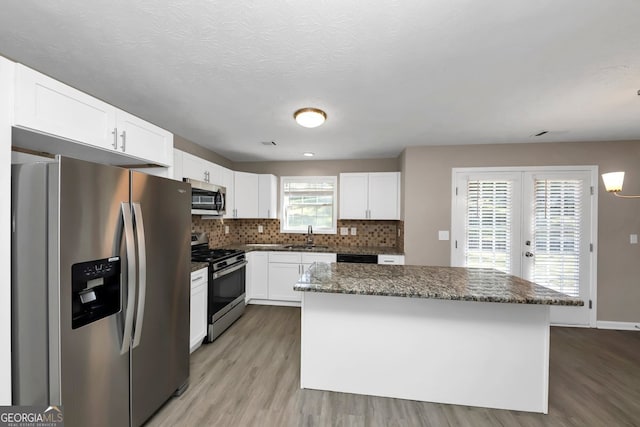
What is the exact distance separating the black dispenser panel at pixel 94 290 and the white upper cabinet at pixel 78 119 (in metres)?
0.70

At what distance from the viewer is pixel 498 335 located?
1.83m

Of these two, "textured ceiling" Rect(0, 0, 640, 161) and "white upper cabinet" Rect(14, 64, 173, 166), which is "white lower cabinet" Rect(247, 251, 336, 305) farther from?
"white upper cabinet" Rect(14, 64, 173, 166)

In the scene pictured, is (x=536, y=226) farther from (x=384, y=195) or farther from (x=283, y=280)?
(x=283, y=280)

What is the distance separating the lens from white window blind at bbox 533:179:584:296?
331 cm

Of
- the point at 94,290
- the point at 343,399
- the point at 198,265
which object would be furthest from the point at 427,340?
the point at 198,265

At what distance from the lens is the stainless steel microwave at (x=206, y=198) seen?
2969 millimetres

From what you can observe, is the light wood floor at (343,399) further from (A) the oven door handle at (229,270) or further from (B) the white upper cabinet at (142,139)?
(B) the white upper cabinet at (142,139)

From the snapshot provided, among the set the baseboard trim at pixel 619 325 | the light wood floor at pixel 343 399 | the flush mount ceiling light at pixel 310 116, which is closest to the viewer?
the light wood floor at pixel 343 399

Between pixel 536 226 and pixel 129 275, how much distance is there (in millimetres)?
4363

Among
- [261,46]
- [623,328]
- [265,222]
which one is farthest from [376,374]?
[623,328]

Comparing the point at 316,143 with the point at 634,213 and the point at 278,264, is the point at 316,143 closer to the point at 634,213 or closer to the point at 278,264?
the point at 278,264

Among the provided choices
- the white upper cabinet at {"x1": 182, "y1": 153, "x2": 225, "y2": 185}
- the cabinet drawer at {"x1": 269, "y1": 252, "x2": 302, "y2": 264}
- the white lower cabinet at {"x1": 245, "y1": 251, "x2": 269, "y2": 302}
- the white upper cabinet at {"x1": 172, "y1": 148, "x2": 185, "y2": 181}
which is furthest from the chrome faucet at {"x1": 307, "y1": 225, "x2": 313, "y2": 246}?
the white upper cabinet at {"x1": 172, "y1": 148, "x2": 185, "y2": 181}

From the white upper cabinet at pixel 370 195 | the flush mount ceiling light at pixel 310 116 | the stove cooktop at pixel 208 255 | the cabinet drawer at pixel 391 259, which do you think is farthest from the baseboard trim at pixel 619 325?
the stove cooktop at pixel 208 255

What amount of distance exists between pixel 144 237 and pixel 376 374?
1915 millimetres
